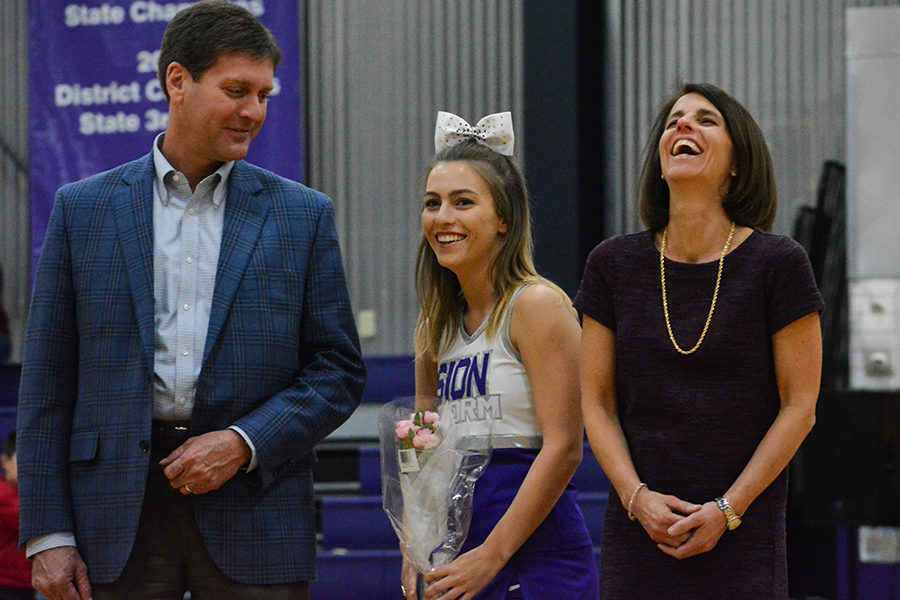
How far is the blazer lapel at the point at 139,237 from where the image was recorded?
219 cm

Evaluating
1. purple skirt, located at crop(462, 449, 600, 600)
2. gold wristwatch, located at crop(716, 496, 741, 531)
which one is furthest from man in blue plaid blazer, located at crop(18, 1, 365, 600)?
gold wristwatch, located at crop(716, 496, 741, 531)

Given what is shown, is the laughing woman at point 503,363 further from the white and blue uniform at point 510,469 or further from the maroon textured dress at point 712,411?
the maroon textured dress at point 712,411

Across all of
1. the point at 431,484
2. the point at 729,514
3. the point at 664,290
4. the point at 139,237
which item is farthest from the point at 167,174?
the point at 729,514

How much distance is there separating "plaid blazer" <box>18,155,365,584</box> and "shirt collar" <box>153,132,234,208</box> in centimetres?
3

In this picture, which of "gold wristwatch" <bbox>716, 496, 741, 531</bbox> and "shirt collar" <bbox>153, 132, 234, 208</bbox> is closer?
"gold wristwatch" <bbox>716, 496, 741, 531</bbox>

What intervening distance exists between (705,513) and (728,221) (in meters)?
0.54

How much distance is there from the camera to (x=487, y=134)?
2.52 m

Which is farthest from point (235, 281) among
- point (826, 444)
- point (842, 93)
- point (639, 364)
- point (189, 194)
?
point (842, 93)

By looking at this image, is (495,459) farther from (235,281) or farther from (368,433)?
(368,433)

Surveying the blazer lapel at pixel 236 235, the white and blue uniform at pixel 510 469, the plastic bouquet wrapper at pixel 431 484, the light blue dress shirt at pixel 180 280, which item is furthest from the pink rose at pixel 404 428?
the blazer lapel at pixel 236 235

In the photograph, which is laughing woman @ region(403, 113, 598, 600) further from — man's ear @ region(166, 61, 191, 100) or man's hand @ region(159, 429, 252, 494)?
man's ear @ region(166, 61, 191, 100)

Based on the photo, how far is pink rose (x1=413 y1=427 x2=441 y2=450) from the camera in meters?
2.18

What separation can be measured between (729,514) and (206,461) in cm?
91

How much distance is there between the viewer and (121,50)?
6.84 m
